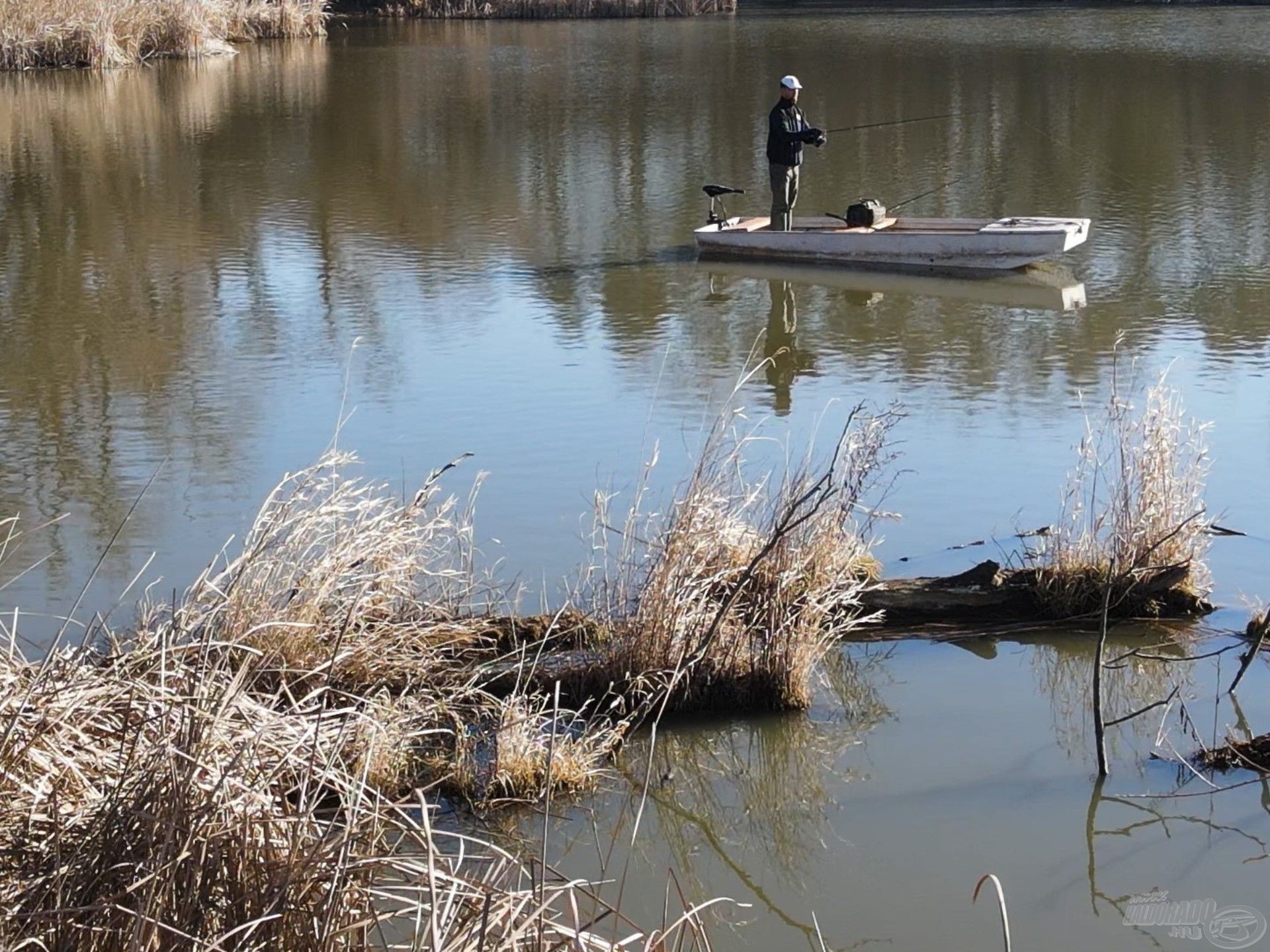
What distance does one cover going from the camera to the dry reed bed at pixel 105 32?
29750mm

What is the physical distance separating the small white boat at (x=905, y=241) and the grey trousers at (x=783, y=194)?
121 mm

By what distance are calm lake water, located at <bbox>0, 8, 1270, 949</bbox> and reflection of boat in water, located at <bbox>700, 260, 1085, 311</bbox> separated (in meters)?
0.06

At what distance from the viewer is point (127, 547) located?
8.05 metres

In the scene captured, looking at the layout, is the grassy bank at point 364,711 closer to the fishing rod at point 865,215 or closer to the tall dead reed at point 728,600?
the tall dead reed at point 728,600

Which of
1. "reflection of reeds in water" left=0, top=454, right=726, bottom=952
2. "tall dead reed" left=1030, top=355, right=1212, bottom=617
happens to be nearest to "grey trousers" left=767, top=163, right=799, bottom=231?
"tall dead reed" left=1030, top=355, right=1212, bottom=617

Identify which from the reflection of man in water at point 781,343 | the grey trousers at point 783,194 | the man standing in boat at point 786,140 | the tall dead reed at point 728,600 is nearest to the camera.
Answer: the tall dead reed at point 728,600

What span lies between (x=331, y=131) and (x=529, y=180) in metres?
5.10

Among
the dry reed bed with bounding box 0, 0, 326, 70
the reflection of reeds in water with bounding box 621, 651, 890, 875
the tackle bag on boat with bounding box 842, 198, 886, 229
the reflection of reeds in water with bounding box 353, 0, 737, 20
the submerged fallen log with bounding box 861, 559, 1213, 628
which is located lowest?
the reflection of reeds in water with bounding box 621, 651, 890, 875

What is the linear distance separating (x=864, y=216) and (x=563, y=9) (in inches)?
1204

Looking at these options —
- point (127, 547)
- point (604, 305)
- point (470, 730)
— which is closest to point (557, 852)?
point (470, 730)

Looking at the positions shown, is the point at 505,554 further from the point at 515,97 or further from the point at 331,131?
the point at 515,97

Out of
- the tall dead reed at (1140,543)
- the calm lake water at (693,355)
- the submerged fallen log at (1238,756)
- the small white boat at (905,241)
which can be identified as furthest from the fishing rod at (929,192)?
the submerged fallen log at (1238,756)

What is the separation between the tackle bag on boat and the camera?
14156 mm

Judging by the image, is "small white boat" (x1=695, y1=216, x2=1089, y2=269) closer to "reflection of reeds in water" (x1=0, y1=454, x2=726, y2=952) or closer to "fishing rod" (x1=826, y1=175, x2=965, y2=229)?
"fishing rod" (x1=826, y1=175, x2=965, y2=229)
